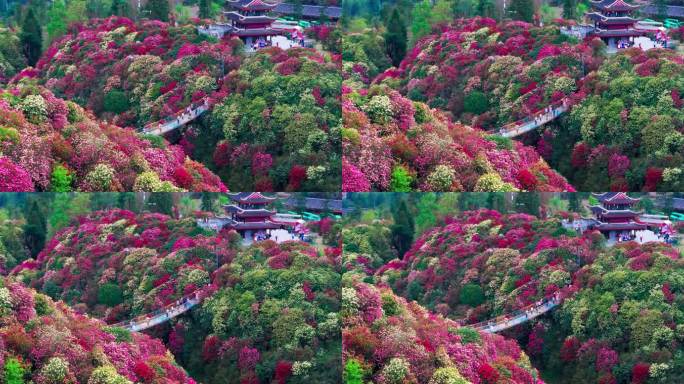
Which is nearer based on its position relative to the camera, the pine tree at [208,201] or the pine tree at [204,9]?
the pine tree at [208,201]

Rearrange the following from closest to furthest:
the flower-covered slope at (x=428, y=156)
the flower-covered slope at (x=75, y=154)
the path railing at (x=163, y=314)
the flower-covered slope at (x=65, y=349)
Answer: the flower-covered slope at (x=65, y=349), the flower-covered slope at (x=75, y=154), the flower-covered slope at (x=428, y=156), the path railing at (x=163, y=314)

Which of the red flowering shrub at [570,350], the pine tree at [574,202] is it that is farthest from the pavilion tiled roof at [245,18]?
the red flowering shrub at [570,350]

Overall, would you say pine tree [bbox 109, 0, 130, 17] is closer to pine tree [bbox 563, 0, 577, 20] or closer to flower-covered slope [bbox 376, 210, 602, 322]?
flower-covered slope [bbox 376, 210, 602, 322]

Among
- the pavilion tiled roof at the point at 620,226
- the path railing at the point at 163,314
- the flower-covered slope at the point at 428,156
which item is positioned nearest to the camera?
the flower-covered slope at the point at 428,156

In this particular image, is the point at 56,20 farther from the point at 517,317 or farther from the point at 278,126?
the point at 517,317

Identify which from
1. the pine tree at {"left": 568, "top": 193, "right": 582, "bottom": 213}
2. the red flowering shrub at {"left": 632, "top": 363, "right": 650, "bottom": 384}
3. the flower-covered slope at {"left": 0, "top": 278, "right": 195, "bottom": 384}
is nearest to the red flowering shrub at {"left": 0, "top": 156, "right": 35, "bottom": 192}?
the flower-covered slope at {"left": 0, "top": 278, "right": 195, "bottom": 384}

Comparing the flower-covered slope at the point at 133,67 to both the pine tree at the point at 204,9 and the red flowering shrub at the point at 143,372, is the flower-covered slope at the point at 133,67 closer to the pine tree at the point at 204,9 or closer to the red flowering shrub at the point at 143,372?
the pine tree at the point at 204,9

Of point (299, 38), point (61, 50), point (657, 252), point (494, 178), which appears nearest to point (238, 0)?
point (299, 38)

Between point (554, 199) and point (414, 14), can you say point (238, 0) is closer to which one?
point (414, 14)
